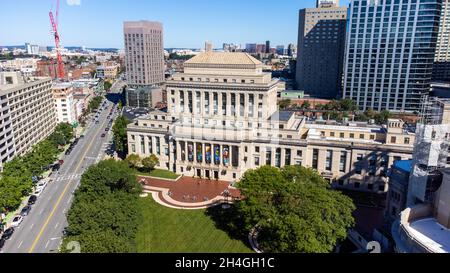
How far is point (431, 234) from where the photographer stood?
42.8 m

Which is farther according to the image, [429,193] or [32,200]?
[32,200]

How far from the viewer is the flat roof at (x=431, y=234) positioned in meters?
39.2

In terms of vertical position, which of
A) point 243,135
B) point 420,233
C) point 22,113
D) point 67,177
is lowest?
point 67,177

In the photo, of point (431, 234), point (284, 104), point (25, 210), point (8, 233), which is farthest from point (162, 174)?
point (284, 104)

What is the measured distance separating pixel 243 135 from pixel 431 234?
196ft

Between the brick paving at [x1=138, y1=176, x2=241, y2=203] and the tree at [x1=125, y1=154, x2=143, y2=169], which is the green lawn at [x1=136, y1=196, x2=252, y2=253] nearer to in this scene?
the brick paving at [x1=138, y1=176, x2=241, y2=203]

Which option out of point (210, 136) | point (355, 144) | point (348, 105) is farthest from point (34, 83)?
point (348, 105)

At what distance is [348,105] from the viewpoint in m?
173

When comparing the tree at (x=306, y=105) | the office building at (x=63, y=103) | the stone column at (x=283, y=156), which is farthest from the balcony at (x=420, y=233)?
the office building at (x=63, y=103)

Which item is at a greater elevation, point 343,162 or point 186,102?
point 186,102

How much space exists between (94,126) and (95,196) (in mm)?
111906

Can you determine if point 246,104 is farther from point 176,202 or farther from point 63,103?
point 63,103

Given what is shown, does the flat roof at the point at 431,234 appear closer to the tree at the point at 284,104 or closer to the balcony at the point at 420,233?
the balcony at the point at 420,233
